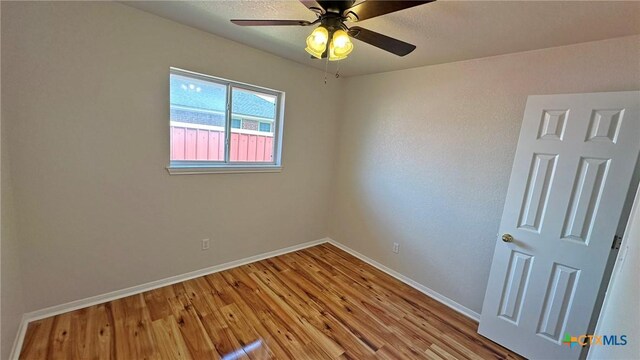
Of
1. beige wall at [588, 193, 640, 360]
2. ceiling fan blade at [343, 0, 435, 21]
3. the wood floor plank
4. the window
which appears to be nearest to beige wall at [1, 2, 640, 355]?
the window

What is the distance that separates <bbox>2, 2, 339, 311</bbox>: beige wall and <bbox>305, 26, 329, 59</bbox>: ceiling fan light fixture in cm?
143

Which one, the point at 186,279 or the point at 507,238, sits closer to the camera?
the point at 507,238

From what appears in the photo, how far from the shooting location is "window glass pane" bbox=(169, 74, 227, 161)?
236 cm

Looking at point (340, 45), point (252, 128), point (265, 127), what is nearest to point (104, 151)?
point (252, 128)

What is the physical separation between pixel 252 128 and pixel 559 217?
293 centimetres

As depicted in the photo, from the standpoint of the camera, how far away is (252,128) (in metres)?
2.92

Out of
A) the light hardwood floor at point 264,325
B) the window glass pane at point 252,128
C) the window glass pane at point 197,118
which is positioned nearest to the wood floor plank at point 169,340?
the light hardwood floor at point 264,325

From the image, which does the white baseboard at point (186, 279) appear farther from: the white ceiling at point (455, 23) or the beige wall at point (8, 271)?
the white ceiling at point (455, 23)

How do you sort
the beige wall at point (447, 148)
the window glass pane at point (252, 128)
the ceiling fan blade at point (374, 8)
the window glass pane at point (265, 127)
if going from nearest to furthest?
the ceiling fan blade at point (374, 8) < the beige wall at point (447, 148) < the window glass pane at point (252, 128) < the window glass pane at point (265, 127)

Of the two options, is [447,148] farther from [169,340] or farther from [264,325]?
[169,340]

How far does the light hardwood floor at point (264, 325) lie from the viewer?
1.75 m

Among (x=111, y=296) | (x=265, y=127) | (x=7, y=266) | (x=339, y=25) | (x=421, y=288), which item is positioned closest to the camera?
(x=339, y=25)

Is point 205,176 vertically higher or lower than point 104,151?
lower

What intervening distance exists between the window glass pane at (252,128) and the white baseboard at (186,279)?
1241 millimetres
